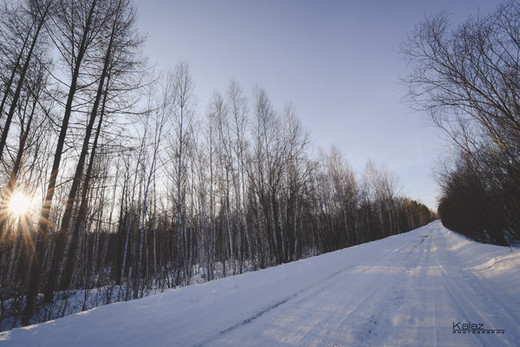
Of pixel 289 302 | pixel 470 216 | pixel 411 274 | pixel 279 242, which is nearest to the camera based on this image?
pixel 289 302

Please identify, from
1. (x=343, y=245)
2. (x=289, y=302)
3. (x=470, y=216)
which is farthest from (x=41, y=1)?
(x=470, y=216)

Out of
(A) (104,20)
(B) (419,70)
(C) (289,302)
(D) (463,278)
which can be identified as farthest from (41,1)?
(D) (463,278)

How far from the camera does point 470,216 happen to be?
664 inches

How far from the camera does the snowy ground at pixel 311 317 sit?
7.63 feet

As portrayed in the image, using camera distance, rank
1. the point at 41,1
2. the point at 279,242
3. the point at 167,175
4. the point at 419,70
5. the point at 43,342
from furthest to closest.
A: the point at 167,175 → the point at 279,242 → the point at 419,70 → the point at 41,1 → the point at 43,342

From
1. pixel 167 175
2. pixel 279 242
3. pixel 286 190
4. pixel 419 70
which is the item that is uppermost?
pixel 419 70

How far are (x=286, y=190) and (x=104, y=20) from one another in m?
11.8

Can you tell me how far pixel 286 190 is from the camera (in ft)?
44.2

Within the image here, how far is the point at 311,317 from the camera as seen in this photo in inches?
113

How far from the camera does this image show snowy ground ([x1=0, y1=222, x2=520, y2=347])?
2326mm

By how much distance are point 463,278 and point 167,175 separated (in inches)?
551

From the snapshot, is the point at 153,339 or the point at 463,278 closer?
the point at 153,339

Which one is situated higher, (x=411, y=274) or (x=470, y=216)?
(x=470, y=216)

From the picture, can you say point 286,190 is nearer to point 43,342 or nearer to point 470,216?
point 43,342
